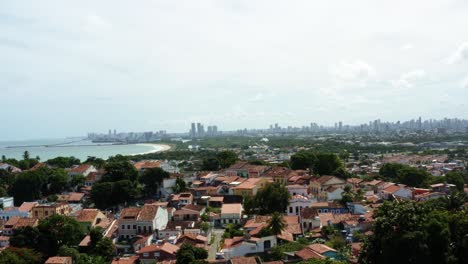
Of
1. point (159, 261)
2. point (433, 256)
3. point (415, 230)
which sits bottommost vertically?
point (159, 261)

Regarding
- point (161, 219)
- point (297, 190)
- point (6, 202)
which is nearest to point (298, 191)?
point (297, 190)

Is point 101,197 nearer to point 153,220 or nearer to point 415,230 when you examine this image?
point 153,220

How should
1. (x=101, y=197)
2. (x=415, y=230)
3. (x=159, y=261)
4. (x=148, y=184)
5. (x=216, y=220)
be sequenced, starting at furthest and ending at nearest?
1. (x=148, y=184)
2. (x=101, y=197)
3. (x=216, y=220)
4. (x=159, y=261)
5. (x=415, y=230)

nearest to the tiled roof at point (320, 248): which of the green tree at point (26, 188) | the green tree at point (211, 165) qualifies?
the green tree at point (26, 188)

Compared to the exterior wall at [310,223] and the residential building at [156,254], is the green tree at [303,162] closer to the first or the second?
the exterior wall at [310,223]

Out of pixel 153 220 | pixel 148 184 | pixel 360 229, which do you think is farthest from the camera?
pixel 148 184

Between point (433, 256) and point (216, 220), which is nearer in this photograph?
point (433, 256)

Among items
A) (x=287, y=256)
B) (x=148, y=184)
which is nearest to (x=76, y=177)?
(x=148, y=184)
